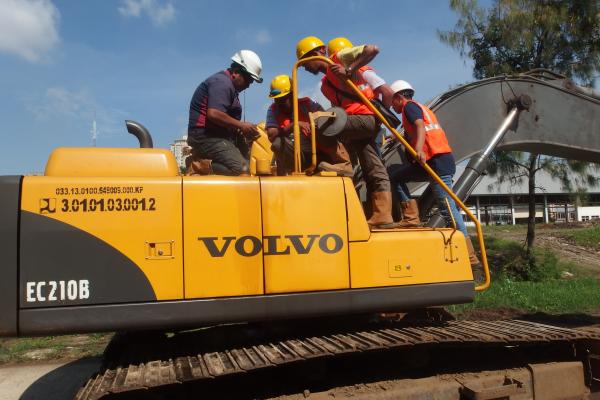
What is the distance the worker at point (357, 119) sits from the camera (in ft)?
12.4

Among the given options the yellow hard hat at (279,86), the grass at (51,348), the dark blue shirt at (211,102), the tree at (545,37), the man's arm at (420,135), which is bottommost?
the grass at (51,348)

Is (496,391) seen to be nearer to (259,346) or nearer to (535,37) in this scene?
(259,346)

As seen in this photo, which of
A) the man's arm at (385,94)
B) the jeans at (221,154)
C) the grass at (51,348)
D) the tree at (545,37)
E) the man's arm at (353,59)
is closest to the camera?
the man's arm at (353,59)

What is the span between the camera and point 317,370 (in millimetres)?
3137

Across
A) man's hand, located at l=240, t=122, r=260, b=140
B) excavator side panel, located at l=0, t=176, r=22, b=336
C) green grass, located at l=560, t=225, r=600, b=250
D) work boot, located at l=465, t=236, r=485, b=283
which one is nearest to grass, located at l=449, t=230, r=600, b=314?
green grass, located at l=560, t=225, r=600, b=250

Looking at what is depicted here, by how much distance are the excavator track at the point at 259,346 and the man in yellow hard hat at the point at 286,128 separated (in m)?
1.28

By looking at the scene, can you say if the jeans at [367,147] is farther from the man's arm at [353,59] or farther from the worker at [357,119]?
the man's arm at [353,59]

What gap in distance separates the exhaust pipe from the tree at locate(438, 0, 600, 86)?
11.6 metres

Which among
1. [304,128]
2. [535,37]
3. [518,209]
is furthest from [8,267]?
[518,209]

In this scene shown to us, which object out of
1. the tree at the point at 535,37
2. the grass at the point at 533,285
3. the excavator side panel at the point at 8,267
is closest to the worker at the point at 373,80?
the excavator side panel at the point at 8,267

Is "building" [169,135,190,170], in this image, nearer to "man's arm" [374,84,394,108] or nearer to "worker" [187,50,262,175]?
"worker" [187,50,262,175]

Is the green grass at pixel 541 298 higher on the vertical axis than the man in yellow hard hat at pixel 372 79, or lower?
lower

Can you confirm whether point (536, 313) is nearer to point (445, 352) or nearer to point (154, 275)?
point (445, 352)

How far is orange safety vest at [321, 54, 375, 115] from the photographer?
3.97m
